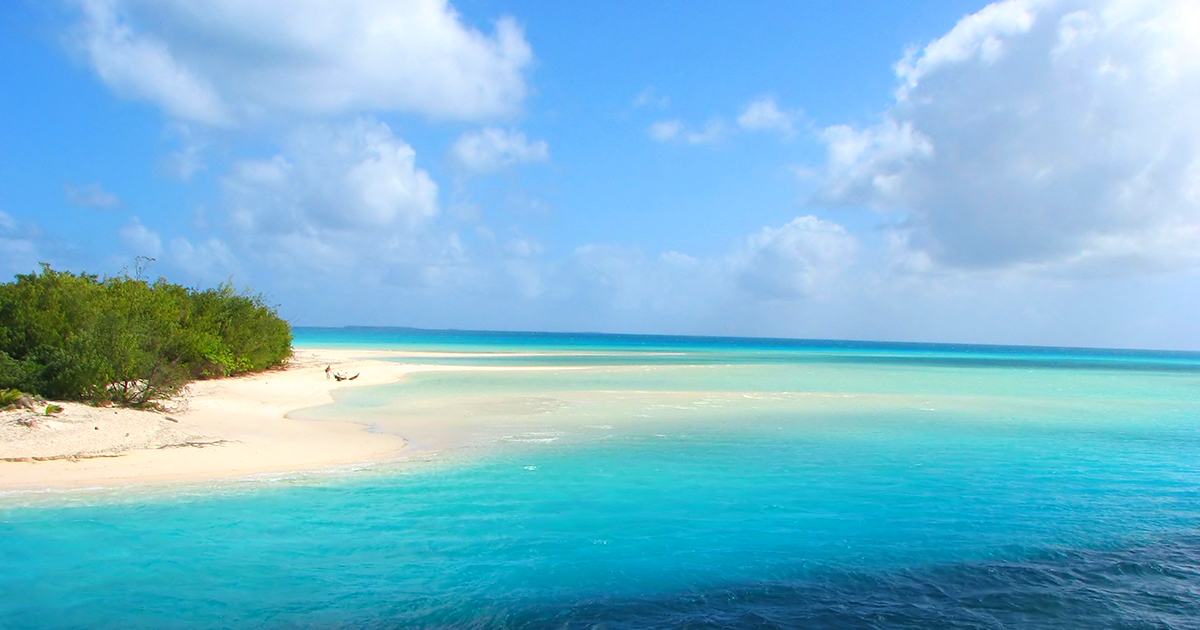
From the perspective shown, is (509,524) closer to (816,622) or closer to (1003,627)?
(816,622)

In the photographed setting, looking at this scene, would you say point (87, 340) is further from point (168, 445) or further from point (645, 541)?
point (645, 541)

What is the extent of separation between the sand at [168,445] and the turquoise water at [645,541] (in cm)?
97

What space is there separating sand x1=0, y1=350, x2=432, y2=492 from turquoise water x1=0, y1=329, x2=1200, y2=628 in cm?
97

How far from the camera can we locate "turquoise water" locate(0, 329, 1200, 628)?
664 cm

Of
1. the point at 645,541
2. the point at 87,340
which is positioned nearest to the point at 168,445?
the point at 87,340

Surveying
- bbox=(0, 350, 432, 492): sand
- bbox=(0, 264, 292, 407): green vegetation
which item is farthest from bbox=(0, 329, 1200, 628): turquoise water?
bbox=(0, 264, 292, 407): green vegetation

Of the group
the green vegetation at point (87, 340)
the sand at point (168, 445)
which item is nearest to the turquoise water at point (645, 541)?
the sand at point (168, 445)

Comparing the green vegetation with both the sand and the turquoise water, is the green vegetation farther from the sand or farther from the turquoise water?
the turquoise water

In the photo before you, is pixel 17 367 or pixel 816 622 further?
pixel 17 367

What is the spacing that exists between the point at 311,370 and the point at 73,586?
94.4ft

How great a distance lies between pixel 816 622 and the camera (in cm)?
648

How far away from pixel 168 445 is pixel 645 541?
923 cm

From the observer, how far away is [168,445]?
42.1 feet

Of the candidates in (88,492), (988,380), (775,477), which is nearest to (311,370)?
(88,492)
